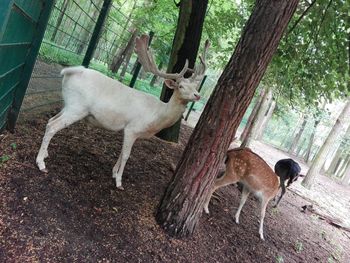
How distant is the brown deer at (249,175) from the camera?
529 centimetres

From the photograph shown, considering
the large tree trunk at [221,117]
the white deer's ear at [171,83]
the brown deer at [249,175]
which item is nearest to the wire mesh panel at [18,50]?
the white deer's ear at [171,83]

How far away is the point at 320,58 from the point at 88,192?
14.0 ft

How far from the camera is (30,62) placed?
13.7 feet

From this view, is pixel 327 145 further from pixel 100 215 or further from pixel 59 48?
pixel 100 215

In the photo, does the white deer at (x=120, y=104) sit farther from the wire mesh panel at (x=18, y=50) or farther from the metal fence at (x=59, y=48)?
the metal fence at (x=59, y=48)

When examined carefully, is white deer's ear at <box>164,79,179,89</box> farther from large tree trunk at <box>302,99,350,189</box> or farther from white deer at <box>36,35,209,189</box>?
large tree trunk at <box>302,99,350,189</box>

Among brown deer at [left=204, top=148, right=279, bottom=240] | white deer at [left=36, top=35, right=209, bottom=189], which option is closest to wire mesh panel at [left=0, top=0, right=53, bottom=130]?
white deer at [left=36, top=35, right=209, bottom=189]

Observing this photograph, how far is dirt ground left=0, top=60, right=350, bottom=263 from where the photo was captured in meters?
3.02

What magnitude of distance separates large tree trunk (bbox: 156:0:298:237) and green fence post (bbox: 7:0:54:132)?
193 cm

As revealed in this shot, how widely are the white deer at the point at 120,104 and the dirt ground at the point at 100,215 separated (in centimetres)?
30

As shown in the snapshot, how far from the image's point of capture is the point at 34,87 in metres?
6.48

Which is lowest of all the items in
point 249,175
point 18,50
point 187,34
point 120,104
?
point 249,175

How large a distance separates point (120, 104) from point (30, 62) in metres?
1.09

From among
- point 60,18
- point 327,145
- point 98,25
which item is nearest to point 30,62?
point 60,18
